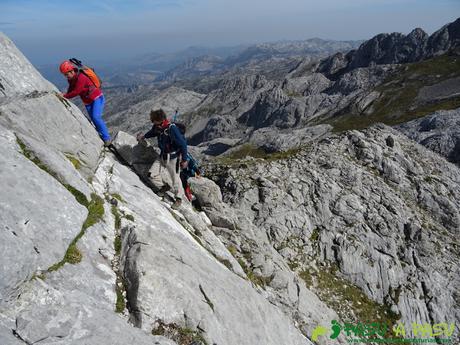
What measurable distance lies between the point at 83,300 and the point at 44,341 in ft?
4.89

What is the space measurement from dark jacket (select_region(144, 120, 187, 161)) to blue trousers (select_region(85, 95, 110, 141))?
286 cm

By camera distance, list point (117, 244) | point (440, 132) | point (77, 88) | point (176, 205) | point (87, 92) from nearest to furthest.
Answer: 1. point (117, 244)
2. point (77, 88)
3. point (87, 92)
4. point (176, 205)
5. point (440, 132)

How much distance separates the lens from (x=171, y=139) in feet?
54.7

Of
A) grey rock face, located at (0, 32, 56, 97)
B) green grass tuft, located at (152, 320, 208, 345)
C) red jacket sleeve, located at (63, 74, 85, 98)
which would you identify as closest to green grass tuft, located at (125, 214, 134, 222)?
green grass tuft, located at (152, 320, 208, 345)

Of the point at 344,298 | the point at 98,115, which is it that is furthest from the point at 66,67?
the point at 344,298

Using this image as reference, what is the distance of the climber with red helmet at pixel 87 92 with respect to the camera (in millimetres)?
15750

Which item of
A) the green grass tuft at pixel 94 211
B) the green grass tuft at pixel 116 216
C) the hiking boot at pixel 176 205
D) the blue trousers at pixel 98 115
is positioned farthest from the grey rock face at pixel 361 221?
the green grass tuft at pixel 94 211

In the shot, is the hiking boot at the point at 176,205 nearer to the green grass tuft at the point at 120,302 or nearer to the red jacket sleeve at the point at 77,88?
the red jacket sleeve at the point at 77,88

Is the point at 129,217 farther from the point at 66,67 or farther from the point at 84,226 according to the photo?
the point at 66,67

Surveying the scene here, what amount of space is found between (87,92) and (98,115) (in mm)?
1260

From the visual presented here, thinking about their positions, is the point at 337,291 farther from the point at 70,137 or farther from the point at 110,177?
the point at 70,137

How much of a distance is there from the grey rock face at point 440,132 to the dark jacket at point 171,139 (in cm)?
7187

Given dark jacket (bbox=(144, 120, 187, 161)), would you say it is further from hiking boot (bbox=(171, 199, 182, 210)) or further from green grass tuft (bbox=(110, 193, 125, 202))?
green grass tuft (bbox=(110, 193, 125, 202))

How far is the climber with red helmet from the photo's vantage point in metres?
15.8
